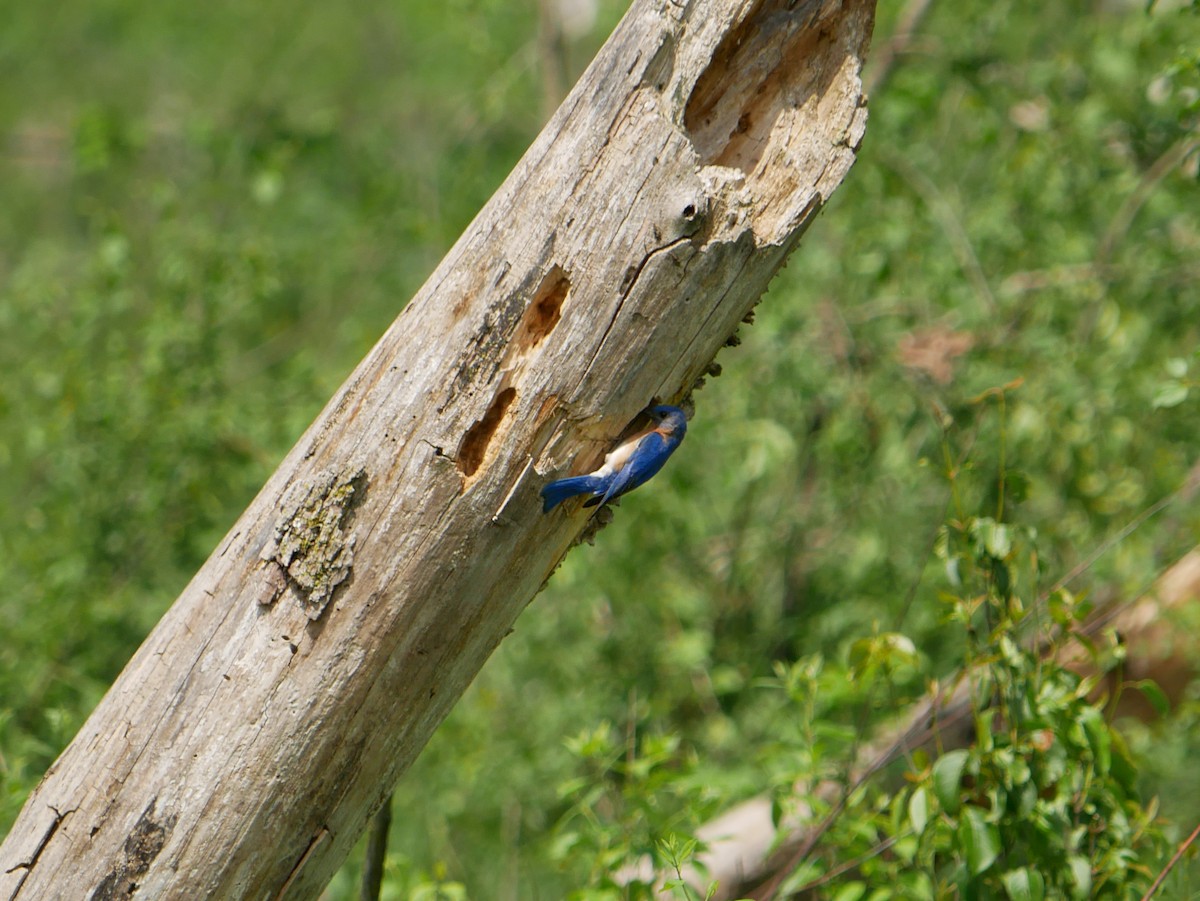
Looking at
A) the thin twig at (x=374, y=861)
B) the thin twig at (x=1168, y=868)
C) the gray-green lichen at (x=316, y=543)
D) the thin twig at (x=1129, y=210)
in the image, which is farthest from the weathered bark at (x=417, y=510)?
the thin twig at (x=1129, y=210)

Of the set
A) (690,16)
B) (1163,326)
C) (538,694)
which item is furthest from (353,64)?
(690,16)

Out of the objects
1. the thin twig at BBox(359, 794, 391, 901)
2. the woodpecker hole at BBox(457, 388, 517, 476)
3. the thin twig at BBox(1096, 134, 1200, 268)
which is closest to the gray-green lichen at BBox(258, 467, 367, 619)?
the woodpecker hole at BBox(457, 388, 517, 476)

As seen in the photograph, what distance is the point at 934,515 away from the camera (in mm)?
4516

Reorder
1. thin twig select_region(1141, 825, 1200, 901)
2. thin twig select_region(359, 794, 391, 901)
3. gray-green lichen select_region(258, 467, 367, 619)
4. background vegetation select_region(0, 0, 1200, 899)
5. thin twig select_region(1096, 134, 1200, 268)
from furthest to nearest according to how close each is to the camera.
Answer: thin twig select_region(1096, 134, 1200, 268) → background vegetation select_region(0, 0, 1200, 899) → thin twig select_region(359, 794, 391, 901) → thin twig select_region(1141, 825, 1200, 901) → gray-green lichen select_region(258, 467, 367, 619)

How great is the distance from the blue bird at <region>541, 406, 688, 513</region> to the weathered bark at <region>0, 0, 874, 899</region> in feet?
0.10

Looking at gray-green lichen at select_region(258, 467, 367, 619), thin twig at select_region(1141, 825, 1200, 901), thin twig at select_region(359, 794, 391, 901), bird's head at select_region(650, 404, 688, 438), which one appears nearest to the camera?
gray-green lichen at select_region(258, 467, 367, 619)

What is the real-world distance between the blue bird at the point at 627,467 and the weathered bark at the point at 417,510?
3 centimetres

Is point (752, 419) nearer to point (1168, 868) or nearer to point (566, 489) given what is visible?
point (1168, 868)

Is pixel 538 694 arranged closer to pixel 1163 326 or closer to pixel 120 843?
pixel 1163 326

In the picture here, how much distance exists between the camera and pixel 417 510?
171 centimetres

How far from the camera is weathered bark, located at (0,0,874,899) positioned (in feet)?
5.61

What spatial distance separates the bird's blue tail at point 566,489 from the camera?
173cm

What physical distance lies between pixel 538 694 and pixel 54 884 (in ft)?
10.6

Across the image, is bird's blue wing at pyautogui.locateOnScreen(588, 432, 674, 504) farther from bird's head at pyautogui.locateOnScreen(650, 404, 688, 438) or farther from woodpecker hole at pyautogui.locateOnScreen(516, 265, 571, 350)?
woodpecker hole at pyautogui.locateOnScreen(516, 265, 571, 350)
